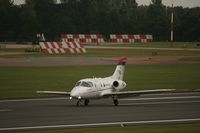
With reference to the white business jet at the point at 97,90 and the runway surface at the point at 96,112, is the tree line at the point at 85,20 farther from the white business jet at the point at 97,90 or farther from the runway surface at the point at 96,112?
the white business jet at the point at 97,90

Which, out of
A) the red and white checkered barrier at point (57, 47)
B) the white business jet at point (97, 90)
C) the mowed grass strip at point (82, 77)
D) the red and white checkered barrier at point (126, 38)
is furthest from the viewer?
the red and white checkered barrier at point (126, 38)

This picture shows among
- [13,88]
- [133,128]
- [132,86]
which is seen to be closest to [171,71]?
[132,86]

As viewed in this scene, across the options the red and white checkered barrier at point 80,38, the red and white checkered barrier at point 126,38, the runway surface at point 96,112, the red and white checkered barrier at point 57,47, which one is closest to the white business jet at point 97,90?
the runway surface at point 96,112

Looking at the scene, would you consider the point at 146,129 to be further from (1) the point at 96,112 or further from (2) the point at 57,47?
(2) the point at 57,47

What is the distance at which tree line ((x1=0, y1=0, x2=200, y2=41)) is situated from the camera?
139875 millimetres

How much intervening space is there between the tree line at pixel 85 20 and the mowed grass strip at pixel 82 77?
227ft

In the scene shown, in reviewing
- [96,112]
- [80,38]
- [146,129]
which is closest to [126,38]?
[80,38]

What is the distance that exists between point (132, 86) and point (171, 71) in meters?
14.8

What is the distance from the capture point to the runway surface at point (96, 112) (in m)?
29.0

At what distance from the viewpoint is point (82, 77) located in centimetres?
5588

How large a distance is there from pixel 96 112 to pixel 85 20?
130368 mm

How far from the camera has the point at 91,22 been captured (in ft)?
532

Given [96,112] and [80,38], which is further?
[80,38]

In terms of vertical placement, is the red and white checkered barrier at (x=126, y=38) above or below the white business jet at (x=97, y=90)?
below
